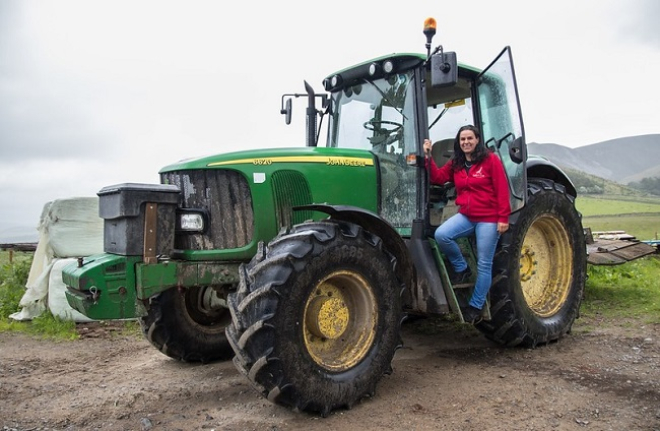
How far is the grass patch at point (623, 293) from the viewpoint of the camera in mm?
6727

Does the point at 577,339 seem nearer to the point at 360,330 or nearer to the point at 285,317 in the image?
the point at 360,330

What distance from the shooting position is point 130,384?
470 centimetres

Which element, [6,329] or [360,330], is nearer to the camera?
[360,330]

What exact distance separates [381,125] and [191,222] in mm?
1935

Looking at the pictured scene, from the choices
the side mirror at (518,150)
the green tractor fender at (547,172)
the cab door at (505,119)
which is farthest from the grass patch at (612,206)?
the side mirror at (518,150)

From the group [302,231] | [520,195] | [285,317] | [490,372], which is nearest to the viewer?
[285,317]

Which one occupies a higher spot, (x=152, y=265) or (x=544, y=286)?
(x=152, y=265)

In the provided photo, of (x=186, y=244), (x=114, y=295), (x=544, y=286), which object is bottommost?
(x=544, y=286)

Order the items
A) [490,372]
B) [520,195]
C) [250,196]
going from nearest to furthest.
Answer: [250,196] → [490,372] → [520,195]

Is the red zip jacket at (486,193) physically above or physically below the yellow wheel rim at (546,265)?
above

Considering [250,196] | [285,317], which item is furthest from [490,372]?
[250,196]

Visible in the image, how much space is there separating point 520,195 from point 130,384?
3648 millimetres

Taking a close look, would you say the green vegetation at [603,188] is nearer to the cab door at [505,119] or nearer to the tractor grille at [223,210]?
the cab door at [505,119]

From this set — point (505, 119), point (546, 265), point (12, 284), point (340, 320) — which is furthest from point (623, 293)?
point (12, 284)
